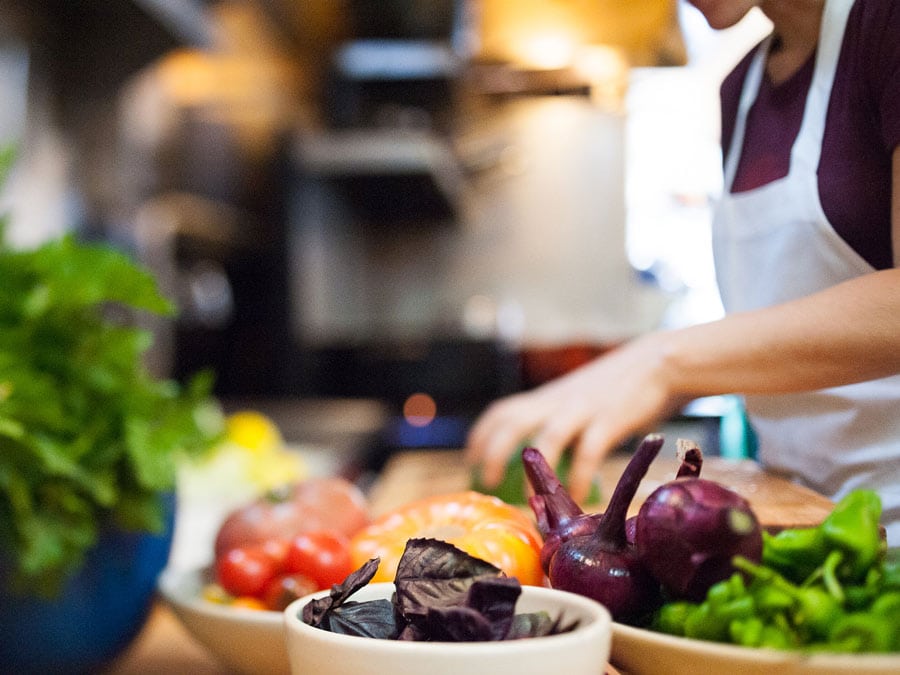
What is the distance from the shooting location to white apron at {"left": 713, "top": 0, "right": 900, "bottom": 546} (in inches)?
27.1

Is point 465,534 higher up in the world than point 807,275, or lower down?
lower down

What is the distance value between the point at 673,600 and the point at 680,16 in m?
0.59

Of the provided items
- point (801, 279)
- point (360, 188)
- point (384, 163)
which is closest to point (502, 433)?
point (801, 279)

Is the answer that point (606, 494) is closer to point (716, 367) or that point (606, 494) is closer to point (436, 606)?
point (716, 367)

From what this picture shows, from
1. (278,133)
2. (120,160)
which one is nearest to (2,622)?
(120,160)

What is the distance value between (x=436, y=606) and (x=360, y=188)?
307cm

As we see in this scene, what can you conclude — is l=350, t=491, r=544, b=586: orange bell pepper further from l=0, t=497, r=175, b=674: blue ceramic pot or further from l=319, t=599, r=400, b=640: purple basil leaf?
l=0, t=497, r=175, b=674: blue ceramic pot

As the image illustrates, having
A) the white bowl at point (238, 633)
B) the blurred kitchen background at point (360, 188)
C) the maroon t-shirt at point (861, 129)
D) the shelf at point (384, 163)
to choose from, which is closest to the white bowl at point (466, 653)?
the white bowl at point (238, 633)

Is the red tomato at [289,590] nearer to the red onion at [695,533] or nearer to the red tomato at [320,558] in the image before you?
the red tomato at [320,558]

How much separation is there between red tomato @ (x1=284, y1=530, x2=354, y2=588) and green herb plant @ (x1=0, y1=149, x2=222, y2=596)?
0.38 feet

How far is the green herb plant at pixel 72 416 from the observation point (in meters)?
0.61

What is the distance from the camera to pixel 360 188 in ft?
11.0

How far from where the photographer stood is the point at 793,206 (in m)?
0.71

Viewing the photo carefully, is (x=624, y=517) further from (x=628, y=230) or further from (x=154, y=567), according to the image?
(x=628, y=230)
